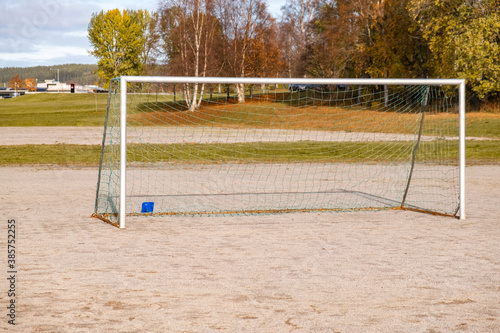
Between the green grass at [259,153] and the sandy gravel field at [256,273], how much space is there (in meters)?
7.15

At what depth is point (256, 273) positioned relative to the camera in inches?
199

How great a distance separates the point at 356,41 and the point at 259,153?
2458 cm

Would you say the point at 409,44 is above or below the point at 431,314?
above

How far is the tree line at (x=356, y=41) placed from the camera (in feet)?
95.7

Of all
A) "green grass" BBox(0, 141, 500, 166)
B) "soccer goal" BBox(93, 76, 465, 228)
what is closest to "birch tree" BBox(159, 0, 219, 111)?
"soccer goal" BBox(93, 76, 465, 228)

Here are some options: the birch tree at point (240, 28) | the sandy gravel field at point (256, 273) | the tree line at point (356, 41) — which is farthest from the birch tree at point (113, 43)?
the sandy gravel field at point (256, 273)

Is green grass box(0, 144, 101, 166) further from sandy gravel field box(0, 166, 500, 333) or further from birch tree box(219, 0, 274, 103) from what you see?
birch tree box(219, 0, 274, 103)

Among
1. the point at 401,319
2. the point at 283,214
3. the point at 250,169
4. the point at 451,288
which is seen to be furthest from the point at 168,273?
the point at 250,169

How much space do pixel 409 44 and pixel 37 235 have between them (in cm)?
3598

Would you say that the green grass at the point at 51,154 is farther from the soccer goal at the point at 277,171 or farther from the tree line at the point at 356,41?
the tree line at the point at 356,41

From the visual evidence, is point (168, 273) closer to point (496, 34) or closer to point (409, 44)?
point (496, 34)

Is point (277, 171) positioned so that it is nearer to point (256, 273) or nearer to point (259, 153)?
point (259, 153)

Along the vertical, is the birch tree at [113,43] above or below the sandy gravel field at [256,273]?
above

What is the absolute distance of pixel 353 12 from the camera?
129 ft
